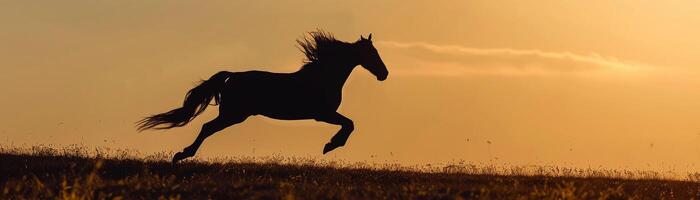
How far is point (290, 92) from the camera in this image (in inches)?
642

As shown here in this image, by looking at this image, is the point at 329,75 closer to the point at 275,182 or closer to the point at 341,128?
the point at 341,128

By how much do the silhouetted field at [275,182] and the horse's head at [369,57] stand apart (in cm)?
196

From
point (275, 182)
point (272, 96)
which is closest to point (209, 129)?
point (272, 96)

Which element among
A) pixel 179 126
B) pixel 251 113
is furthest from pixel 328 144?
pixel 179 126

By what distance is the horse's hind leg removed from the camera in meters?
16.0

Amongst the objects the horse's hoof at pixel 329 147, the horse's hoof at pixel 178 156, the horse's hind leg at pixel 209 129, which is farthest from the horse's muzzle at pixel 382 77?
the horse's hoof at pixel 178 156

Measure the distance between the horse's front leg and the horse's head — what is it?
1.32 m

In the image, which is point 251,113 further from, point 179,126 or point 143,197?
point 143,197

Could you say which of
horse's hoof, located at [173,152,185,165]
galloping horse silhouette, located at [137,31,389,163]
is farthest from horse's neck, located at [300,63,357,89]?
horse's hoof, located at [173,152,185,165]

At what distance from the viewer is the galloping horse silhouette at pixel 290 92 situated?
639 inches

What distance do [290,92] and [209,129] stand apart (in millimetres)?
1594

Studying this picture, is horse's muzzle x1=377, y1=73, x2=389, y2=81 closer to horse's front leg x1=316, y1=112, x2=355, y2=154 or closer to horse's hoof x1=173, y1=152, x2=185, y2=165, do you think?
horse's front leg x1=316, y1=112, x2=355, y2=154

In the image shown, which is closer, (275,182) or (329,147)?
(275,182)

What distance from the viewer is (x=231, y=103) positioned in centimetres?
1630
